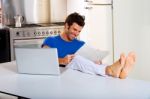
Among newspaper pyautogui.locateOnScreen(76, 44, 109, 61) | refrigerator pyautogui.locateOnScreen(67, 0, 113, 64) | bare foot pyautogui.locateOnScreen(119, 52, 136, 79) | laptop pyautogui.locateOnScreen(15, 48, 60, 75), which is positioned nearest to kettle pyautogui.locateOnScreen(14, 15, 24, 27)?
refrigerator pyautogui.locateOnScreen(67, 0, 113, 64)

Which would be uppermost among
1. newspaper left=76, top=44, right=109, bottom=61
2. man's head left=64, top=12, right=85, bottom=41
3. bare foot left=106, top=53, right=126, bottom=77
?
man's head left=64, top=12, right=85, bottom=41

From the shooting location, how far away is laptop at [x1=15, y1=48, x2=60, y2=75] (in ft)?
6.72

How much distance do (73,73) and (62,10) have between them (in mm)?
2257

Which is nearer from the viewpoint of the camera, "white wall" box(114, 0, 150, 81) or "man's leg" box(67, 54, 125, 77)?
"man's leg" box(67, 54, 125, 77)

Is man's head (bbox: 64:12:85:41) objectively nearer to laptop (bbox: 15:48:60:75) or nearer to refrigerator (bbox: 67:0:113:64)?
laptop (bbox: 15:48:60:75)

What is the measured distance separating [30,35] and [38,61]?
1711 mm

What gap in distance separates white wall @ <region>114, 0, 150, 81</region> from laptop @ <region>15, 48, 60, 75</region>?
2058mm

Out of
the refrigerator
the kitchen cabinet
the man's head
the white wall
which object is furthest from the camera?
the refrigerator

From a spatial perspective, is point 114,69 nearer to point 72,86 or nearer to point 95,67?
point 95,67

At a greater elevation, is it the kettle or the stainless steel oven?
the kettle

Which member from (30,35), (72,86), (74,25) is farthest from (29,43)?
(72,86)

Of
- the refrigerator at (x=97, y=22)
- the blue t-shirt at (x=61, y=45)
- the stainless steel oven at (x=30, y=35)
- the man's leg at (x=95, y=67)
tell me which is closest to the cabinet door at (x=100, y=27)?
the refrigerator at (x=97, y=22)

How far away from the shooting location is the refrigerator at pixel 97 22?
4090 millimetres

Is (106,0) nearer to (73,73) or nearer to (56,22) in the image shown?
(56,22)
